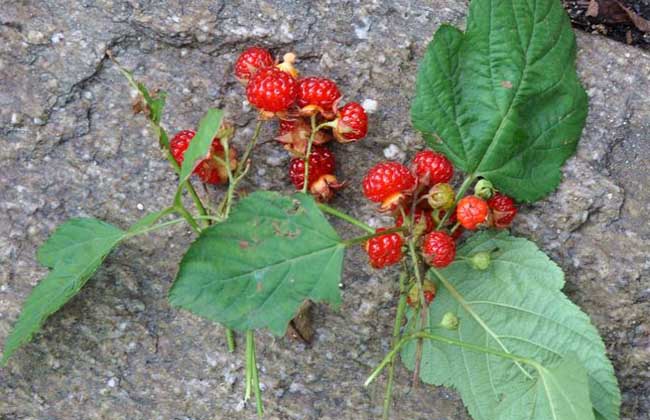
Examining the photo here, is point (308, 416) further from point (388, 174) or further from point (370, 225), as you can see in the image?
point (388, 174)

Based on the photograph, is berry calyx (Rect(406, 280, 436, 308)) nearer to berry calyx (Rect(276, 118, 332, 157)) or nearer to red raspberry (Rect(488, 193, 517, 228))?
red raspberry (Rect(488, 193, 517, 228))

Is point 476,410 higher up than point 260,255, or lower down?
lower down

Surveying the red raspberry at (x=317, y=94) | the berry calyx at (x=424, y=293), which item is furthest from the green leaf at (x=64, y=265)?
the berry calyx at (x=424, y=293)

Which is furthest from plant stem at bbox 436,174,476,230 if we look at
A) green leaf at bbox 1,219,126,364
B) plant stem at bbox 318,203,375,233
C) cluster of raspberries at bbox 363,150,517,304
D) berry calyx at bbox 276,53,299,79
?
green leaf at bbox 1,219,126,364

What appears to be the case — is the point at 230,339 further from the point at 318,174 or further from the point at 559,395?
the point at 559,395

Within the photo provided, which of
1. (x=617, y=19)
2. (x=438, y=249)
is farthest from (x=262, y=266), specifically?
(x=617, y=19)

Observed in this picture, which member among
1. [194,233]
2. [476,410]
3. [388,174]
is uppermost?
[388,174]

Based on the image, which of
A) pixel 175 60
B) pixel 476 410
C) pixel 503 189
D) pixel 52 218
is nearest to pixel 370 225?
pixel 503 189
